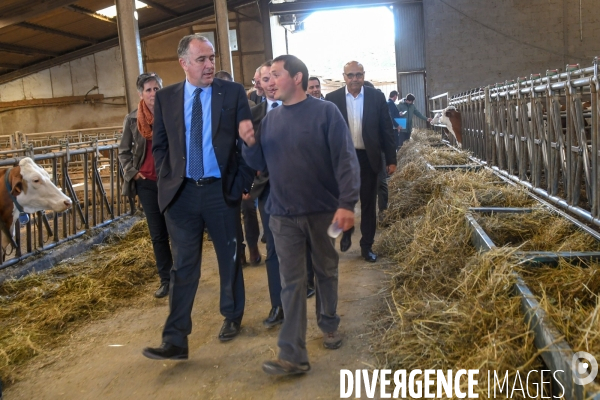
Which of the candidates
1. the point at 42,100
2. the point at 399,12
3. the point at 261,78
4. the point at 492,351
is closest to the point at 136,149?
the point at 261,78

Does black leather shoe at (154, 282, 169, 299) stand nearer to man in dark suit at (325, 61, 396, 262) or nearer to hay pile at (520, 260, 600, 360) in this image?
man in dark suit at (325, 61, 396, 262)

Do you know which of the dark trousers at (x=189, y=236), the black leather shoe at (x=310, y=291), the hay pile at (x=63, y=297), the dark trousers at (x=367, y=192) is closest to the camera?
the dark trousers at (x=189, y=236)

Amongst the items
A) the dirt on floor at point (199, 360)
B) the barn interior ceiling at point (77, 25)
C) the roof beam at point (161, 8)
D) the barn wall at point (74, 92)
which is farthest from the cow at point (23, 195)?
the barn wall at point (74, 92)

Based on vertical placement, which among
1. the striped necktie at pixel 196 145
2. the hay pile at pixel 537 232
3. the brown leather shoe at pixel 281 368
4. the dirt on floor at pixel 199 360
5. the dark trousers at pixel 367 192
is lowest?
the dirt on floor at pixel 199 360

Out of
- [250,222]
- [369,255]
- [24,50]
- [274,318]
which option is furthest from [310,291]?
[24,50]

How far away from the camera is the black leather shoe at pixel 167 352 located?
3400 mm

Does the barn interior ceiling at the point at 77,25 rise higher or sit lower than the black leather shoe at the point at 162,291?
higher

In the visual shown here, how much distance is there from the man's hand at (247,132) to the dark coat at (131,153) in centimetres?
184

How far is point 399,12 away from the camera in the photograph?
21.7 metres

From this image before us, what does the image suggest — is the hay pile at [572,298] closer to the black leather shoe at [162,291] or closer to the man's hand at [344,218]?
the man's hand at [344,218]

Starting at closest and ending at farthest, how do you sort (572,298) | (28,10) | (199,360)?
(572,298)
(199,360)
(28,10)

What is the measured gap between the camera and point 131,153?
515 centimetres

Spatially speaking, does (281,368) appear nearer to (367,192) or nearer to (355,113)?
(367,192)

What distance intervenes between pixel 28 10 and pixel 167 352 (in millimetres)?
14260
